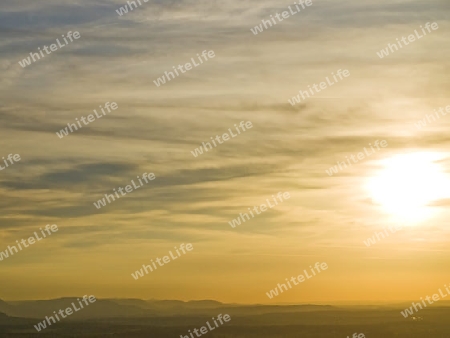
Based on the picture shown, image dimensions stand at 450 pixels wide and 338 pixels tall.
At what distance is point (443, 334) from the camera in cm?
12306

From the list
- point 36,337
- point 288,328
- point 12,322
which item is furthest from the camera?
point 12,322

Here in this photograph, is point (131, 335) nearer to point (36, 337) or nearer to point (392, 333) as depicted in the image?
point (36, 337)

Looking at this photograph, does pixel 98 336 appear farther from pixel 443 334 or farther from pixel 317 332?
pixel 443 334

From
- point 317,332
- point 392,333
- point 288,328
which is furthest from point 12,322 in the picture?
point 392,333

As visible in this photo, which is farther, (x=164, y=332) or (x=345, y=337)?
(x=164, y=332)

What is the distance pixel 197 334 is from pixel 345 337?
27938mm

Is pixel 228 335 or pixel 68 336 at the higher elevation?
pixel 68 336

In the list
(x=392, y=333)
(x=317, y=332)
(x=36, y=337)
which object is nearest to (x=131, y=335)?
(x=36, y=337)

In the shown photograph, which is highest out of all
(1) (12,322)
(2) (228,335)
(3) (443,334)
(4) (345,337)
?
(1) (12,322)

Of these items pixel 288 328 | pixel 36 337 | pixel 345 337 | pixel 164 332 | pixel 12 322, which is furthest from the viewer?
pixel 12 322

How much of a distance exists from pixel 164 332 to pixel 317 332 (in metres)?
29.1

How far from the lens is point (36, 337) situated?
12338cm

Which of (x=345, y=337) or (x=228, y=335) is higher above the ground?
(x=228, y=335)

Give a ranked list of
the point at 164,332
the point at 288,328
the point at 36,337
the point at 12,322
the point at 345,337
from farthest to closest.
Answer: the point at 12,322, the point at 288,328, the point at 164,332, the point at 36,337, the point at 345,337
